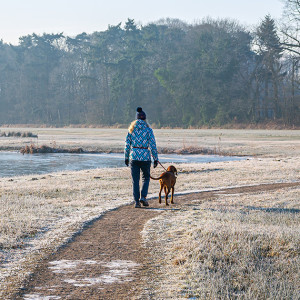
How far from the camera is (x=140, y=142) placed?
10.5 m

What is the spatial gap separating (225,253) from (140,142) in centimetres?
406

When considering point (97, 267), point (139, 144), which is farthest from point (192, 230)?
point (139, 144)

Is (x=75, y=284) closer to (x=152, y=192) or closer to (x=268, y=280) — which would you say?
(x=268, y=280)

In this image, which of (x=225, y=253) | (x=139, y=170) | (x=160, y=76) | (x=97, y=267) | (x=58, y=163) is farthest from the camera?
(x=160, y=76)

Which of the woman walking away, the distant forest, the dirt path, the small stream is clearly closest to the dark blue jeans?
the woman walking away

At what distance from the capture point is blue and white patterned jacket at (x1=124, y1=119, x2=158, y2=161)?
10422 millimetres

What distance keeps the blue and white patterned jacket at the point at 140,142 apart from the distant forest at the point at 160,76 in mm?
40801

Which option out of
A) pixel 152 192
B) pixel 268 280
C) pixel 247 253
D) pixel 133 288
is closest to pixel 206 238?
pixel 247 253

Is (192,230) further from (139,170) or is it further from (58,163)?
(58,163)

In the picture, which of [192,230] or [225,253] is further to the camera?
[192,230]

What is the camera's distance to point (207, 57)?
57.9 metres

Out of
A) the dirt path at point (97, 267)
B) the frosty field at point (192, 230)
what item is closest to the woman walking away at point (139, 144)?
the frosty field at point (192, 230)

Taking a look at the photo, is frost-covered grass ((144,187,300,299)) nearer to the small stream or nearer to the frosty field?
the frosty field

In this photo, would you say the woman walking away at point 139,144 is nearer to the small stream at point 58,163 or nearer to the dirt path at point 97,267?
the dirt path at point 97,267
